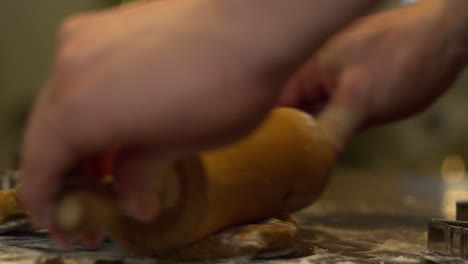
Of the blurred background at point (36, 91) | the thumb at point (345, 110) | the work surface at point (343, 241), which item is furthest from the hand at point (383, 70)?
the blurred background at point (36, 91)

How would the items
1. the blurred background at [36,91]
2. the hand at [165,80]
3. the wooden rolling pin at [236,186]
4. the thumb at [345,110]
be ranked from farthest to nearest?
the blurred background at [36,91]
the thumb at [345,110]
the wooden rolling pin at [236,186]
the hand at [165,80]

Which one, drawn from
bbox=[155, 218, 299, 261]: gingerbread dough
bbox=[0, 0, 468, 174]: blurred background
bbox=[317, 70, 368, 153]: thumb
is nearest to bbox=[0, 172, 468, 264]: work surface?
bbox=[155, 218, 299, 261]: gingerbread dough

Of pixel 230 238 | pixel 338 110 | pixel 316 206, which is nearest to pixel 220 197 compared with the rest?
pixel 230 238

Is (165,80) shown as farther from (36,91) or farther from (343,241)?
(36,91)

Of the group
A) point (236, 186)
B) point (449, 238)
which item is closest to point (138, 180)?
point (236, 186)

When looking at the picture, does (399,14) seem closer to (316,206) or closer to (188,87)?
(316,206)

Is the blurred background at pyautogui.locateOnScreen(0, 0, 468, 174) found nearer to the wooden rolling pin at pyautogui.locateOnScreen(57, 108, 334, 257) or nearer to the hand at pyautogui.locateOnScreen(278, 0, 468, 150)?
the hand at pyautogui.locateOnScreen(278, 0, 468, 150)

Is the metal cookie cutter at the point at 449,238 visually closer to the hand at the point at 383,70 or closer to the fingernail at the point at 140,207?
the hand at the point at 383,70
